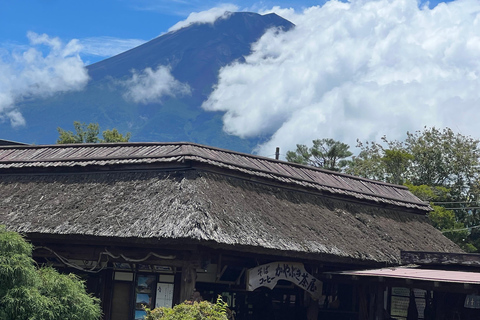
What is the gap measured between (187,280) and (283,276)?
2.89 metres

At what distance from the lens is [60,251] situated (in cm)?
1575

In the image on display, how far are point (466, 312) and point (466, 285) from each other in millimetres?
2275

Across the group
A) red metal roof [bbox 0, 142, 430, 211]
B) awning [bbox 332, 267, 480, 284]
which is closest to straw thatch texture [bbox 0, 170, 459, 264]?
red metal roof [bbox 0, 142, 430, 211]

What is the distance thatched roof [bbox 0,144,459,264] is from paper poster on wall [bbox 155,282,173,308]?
1.86 meters

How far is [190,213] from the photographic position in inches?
550

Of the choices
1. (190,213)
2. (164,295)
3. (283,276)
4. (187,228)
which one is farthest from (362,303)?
(187,228)

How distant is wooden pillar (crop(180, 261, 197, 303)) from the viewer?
46.2ft

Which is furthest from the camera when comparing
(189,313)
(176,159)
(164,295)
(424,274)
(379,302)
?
(379,302)

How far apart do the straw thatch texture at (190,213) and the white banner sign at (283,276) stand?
2.60 feet

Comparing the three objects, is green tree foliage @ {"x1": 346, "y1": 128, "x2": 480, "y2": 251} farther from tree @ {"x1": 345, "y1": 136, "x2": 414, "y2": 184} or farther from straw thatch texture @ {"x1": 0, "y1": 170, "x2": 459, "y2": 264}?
straw thatch texture @ {"x1": 0, "y1": 170, "x2": 459, "y2": 264}

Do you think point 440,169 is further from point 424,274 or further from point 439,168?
point 424,274

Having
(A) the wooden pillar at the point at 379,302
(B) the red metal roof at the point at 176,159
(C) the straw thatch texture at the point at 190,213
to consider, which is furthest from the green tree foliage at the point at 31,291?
(A) the wooden pillar at the point at 379,302

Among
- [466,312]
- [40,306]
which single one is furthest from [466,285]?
[40,306]

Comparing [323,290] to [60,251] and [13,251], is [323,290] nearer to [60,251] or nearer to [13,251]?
[60,251]
